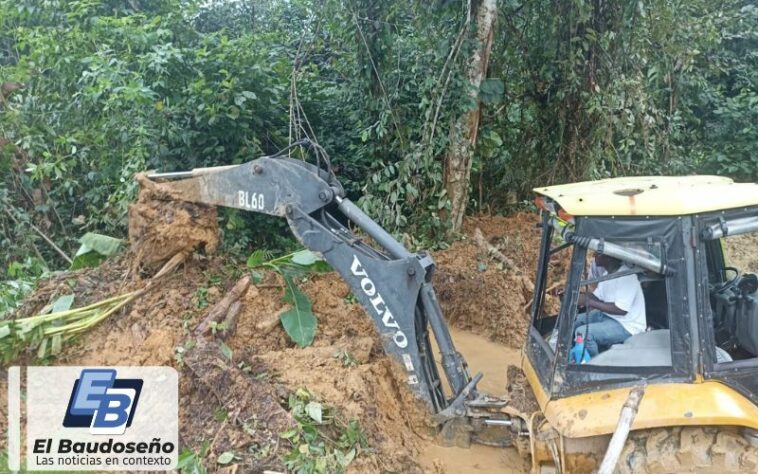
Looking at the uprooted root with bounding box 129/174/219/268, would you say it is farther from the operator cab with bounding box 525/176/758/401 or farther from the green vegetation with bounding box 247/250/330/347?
the operator cab with bounding box 525/176/758/401

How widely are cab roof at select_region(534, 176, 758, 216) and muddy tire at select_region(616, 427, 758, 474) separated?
114 centimetres

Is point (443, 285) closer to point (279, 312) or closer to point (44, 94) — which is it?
point (279, 312)

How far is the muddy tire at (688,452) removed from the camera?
3.09 m

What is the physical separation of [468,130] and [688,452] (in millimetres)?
5027

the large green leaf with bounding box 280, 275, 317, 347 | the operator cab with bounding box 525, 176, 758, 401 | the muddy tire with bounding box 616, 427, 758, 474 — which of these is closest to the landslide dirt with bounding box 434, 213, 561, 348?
the large green leaf with bounding box 280, 275, 317, 347

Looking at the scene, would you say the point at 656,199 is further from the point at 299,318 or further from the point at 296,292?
the point at 296,292

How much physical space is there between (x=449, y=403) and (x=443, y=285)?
2.97m

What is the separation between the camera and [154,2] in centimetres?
841

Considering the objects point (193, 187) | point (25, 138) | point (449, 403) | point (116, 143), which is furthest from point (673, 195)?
point (25, 138)

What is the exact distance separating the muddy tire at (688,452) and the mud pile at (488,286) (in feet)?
10.0

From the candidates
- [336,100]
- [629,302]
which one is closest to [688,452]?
Answer: [629,302]

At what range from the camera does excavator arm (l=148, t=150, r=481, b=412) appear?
3832mm

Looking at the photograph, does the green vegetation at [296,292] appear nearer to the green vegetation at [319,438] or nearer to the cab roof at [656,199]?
the green vegetation at [319,438]

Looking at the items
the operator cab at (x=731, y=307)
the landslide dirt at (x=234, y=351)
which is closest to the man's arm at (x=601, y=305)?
the operator cab at (x=731, y=307)
